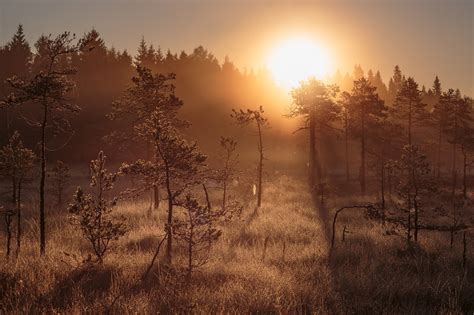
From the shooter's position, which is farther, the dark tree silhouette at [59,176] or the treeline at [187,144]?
the dark tree silhouette at [59,176]

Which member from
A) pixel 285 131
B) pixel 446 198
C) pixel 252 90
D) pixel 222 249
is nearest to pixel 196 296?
pixel 222 249

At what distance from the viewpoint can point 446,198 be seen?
40.7 metres

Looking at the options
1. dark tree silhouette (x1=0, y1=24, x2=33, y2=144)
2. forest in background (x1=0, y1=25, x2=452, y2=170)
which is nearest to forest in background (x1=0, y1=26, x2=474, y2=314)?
forest in background (x1=0, y1=25, x2=452, y2=170)

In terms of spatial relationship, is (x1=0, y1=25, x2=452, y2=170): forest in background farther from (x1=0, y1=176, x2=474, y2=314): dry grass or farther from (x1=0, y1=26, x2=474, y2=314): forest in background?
(x1=0, y1=176, x2=474, y2=314): dry grass

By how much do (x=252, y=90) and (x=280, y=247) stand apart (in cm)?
10240

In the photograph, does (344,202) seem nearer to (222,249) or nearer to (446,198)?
(446,198)

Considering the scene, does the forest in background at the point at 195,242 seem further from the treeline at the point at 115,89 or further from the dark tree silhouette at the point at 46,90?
the treeline at the point at 115,89

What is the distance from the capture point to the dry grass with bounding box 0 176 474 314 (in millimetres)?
8531

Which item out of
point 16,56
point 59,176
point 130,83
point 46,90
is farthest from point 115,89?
point 46,90

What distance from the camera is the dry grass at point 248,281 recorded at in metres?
8.53

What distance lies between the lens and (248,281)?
1023 cm

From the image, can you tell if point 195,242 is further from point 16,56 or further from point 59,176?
point 16,56

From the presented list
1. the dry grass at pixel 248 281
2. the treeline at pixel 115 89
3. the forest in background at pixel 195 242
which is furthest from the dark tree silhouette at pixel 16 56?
the dry grass at pixel 248 281

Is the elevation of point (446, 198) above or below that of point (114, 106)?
below
